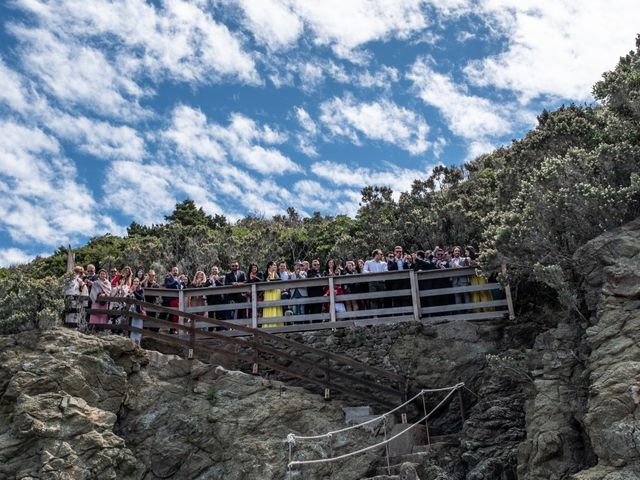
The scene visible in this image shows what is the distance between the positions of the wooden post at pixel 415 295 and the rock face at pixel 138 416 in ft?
8.94

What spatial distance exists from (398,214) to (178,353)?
1460cm

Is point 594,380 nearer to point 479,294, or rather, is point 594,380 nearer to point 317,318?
point 479,294

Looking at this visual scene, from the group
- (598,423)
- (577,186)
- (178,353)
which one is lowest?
(598,423)

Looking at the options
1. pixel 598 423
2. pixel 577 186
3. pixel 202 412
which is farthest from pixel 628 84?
pixel 202 412

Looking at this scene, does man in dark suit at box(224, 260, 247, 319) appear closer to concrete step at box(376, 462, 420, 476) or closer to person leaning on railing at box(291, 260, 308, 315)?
person leaning on railing at box(291, 260, 308, 315)

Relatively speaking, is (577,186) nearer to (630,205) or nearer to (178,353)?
(630,205)

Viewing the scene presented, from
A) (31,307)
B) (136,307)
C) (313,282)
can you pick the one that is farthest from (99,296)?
(313,282)

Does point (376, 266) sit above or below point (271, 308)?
above

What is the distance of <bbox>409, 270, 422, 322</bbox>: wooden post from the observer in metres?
14.3

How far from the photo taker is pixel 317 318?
47.9ft

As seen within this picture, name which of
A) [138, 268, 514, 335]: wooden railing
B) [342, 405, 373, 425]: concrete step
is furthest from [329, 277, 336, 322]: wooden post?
[342, 405, 373, 425]: concrete step

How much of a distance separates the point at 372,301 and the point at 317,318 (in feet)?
5.04

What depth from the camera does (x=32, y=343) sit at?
1260 cm

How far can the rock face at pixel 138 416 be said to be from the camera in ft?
37.4
